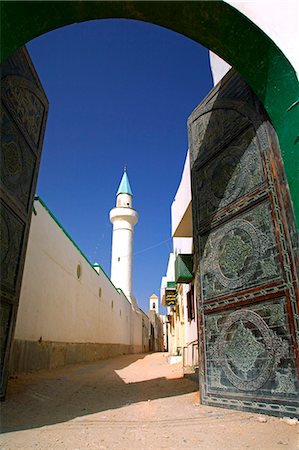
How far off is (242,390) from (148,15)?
3.55m

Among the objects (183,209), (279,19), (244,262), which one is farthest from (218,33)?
(183,209)

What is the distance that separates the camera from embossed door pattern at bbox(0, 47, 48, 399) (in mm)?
3133

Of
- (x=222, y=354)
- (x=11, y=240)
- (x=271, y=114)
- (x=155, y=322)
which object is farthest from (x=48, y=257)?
(x=155, y=322)

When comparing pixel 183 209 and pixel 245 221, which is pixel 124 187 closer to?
pixel 183 209

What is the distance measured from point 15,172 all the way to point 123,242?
1846 centimetres

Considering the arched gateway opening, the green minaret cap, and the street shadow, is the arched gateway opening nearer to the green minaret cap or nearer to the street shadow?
the street shadow

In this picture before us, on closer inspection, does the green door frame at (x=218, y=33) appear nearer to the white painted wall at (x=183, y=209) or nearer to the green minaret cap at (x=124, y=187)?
the white painted wall at (x=183, y=209)

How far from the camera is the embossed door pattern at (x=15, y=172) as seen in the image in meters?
3.13

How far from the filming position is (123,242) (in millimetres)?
21781

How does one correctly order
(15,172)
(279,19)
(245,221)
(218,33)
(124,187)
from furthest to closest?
1. (124,187)
2. (15,172)
3. (245,221)
4. (218,33)
5. (279,19)

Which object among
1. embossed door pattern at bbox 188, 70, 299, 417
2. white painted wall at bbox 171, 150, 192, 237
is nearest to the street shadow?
embossed door pattern at bbox 188, 70, 299, 417

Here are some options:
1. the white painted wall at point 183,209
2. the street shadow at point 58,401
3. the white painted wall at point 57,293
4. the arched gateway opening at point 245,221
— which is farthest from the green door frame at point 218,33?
the white painted wall at point 57,293

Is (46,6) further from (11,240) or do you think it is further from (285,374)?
(285,374)

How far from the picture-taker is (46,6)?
8.43 feet
